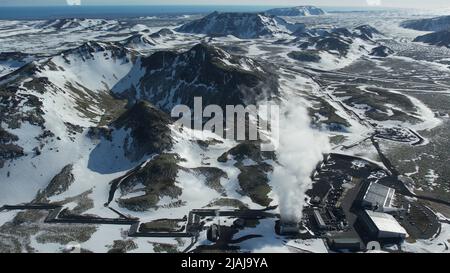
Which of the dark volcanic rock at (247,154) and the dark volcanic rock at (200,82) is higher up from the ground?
the dark volcanic rock at (200,82)

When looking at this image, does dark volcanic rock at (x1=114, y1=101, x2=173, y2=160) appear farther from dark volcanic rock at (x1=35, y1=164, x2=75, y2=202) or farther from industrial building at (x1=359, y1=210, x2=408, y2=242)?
industrial building at (x1=359, y1=210, x2=408, y2=242)

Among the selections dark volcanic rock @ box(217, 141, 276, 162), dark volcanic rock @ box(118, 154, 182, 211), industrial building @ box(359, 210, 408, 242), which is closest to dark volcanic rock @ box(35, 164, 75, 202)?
dark volcanic rock @ box(118, 154, 182, 211)

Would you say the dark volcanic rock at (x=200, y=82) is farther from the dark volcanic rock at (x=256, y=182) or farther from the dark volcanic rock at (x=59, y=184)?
the dark volcanic rock at (x=59, y=184)

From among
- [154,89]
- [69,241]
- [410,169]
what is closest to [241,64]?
[154,89]

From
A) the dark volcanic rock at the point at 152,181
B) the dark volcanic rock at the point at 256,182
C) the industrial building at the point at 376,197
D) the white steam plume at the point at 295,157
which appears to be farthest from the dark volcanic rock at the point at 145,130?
the industrial building at the point at 376,197

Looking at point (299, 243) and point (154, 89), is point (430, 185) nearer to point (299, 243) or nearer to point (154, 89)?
point (299, 243)
